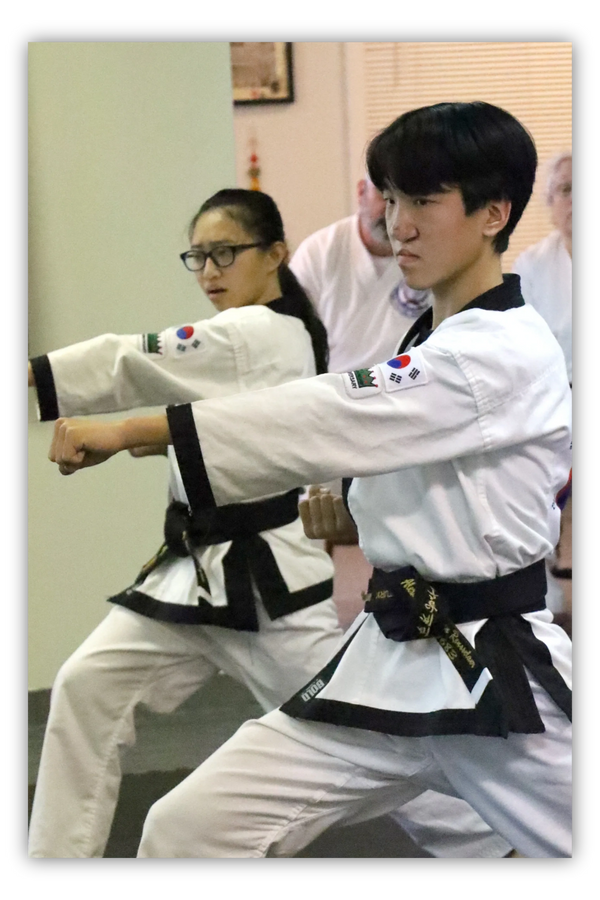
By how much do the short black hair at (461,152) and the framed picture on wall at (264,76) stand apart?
289cm

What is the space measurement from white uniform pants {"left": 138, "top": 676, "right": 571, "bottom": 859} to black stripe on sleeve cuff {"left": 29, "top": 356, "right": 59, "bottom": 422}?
531 millimetres

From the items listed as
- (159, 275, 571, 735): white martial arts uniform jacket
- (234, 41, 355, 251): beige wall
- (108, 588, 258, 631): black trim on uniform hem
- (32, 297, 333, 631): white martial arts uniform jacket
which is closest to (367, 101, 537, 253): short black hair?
(159, 275, 571, 735): white martial arts uniform jacket

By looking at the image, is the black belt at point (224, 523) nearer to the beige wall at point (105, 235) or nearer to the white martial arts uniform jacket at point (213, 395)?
the white martial arts uniform jacket at point (213, 395)

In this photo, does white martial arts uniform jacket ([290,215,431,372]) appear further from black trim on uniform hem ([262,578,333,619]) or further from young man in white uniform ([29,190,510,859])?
black trim on uniform hem ([262,578,333,619])

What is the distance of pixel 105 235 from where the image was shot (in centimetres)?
192

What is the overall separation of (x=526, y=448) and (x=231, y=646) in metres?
0.61

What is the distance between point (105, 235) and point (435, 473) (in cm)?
120

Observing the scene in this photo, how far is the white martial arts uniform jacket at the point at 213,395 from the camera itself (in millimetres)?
1291

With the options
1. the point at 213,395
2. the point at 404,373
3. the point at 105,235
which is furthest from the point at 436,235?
the point at 105,235

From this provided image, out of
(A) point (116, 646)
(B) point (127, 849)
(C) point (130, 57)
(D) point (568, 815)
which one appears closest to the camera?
(D) point (568, 815)

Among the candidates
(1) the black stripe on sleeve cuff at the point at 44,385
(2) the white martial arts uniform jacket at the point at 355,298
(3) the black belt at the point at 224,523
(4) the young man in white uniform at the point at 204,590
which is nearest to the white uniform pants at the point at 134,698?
(4) the young man in white uniform at the point at 204,590

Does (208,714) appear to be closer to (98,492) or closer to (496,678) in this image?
(98,492)

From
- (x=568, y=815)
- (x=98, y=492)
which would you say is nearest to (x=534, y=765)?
(x=568, y=815)

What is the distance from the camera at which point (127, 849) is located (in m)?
1.46
